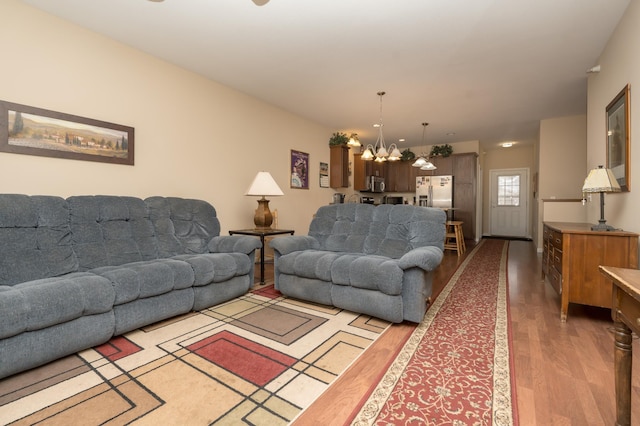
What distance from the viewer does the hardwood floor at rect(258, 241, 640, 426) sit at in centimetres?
138

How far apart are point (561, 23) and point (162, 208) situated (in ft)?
13.6

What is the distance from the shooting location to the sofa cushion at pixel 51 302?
5.22 feet

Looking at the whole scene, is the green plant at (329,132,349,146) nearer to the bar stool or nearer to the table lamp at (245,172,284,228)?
the bar stool

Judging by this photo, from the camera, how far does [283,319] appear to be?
2500mm

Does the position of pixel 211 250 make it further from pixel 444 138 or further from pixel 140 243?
pixel 444 138

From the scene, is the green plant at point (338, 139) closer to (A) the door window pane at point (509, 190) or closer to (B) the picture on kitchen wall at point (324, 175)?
(B) the picture on kitchen wall at point (324, 175)

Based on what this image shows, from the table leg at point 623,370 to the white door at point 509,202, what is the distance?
8.56 meters

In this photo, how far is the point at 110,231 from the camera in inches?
103

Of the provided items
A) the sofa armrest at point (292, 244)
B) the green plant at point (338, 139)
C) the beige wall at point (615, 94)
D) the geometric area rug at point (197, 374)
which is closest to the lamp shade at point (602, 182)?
the beige wall at point (615, 94)

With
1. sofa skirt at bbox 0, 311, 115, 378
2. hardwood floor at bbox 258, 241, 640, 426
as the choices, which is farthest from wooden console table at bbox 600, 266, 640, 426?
sofa skirt at bbox 0, 311, 115, 378

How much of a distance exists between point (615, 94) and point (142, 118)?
477 cm

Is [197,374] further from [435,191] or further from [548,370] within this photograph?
[435,191]

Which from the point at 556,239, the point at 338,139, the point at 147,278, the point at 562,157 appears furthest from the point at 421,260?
the point at 562,157

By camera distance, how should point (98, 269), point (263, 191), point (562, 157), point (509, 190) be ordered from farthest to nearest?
point (509, 190), point (562, 157), point (263, 191), point (98, 269)
